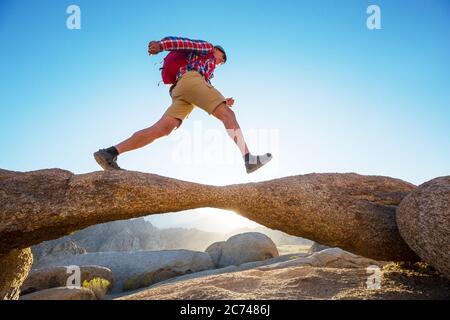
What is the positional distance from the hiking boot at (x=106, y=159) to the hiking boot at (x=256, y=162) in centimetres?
243

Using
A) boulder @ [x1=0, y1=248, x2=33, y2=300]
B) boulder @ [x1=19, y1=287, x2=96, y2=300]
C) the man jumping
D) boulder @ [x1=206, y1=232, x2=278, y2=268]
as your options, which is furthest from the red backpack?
boulder @ [x1=206, y1=232, x2=278, y2=268]

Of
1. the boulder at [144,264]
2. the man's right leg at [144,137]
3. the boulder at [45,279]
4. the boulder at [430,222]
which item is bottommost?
the boulder at [144,264]

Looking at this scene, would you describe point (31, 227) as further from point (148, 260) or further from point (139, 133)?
point (148, 260)

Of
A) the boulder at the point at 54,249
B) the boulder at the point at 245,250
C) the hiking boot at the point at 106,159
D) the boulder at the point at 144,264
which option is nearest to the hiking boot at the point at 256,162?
the hiking boot at the point at 106,159

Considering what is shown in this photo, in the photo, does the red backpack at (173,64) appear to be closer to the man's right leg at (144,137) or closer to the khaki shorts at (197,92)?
the khaki shorts at (197,92)

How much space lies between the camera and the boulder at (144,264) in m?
16.8

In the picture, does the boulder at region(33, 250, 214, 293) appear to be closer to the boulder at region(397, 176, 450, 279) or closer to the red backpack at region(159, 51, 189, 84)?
the red backpack at region(159, 51, 189, 84)

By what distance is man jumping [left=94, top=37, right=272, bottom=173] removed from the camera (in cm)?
603

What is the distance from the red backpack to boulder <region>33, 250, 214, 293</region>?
13.0 meters

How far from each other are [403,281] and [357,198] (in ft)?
5.40

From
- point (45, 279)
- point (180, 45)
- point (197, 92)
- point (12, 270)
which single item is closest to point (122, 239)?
point (45, 279)

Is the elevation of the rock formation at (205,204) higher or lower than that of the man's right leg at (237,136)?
lower

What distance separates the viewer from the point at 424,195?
524cm

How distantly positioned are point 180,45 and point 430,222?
5061 mm
